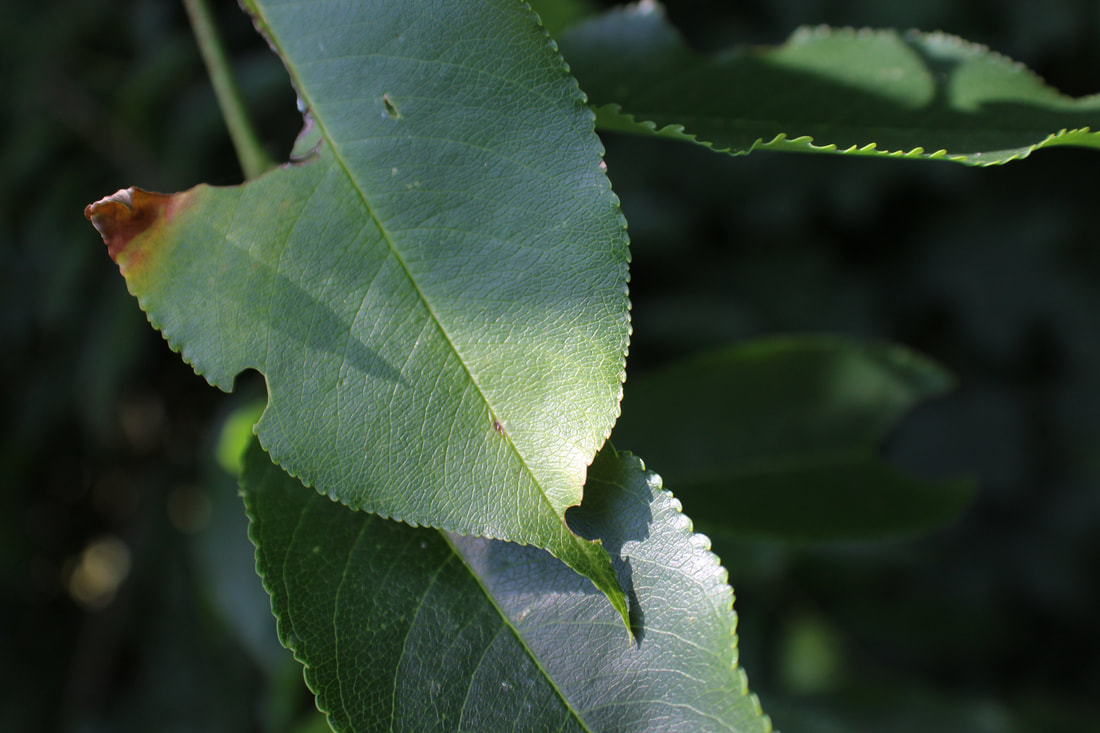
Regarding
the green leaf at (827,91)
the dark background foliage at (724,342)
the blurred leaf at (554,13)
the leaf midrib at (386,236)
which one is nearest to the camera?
the leaf midrib at (386,236)

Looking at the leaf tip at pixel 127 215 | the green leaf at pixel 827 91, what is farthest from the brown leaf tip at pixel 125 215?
the green leaf at pixel 827 91

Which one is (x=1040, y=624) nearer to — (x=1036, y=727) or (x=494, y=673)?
(x=1036, y=727)

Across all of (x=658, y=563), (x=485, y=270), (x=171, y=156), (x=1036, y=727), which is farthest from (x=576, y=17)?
(x=1036, y=727)

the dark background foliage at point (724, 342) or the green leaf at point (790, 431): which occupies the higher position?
→ the green leaf at point (790, 431)

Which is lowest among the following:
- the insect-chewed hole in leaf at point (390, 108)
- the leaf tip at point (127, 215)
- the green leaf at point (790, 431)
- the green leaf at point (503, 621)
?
the green leaf at point (790, 431)

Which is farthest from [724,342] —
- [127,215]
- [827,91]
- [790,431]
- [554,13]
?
[127,215]

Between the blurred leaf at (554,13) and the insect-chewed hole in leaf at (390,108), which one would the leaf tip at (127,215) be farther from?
the blurred leaf at (554,13)

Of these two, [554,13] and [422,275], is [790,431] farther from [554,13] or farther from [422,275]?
[422,275]
